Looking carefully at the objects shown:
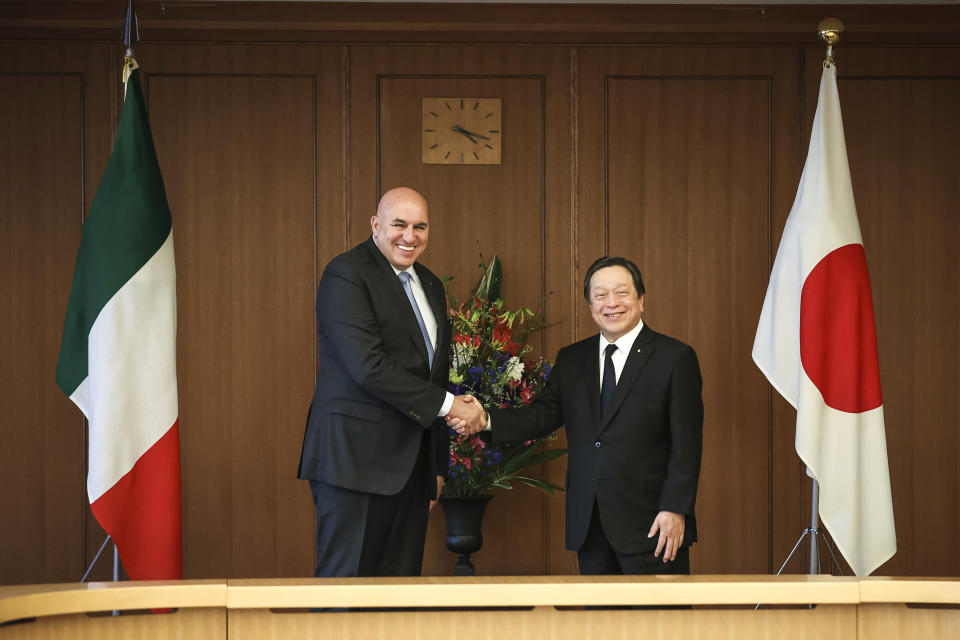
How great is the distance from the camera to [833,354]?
345 centimetres

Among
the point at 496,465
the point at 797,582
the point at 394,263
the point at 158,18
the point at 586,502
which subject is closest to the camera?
the point at 797,582

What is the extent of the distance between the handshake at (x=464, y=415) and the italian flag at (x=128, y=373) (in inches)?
40.3

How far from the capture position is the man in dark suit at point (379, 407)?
9.47 feet

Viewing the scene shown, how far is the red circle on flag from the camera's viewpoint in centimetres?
343

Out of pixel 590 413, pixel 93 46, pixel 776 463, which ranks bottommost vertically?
pixel 776 463

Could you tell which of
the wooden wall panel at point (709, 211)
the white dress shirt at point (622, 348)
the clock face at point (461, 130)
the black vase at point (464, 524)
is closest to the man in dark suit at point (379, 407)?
the white dress shirt at point (622, 348)

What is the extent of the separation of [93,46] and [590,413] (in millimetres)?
3177

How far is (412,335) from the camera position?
3.03 m

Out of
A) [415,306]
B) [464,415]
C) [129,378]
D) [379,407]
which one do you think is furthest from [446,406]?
[129,378]

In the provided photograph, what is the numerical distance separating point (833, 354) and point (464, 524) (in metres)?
1.72

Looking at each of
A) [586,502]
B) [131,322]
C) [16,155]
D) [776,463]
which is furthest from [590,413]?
[16,155]

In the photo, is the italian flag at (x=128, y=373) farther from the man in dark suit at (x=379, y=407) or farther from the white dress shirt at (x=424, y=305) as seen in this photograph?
the white dress shirt at (x=424, y=305)

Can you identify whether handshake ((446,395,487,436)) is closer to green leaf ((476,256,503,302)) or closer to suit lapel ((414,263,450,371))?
suit lapel ((414,263,450,371))

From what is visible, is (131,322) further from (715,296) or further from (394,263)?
(715,296)
